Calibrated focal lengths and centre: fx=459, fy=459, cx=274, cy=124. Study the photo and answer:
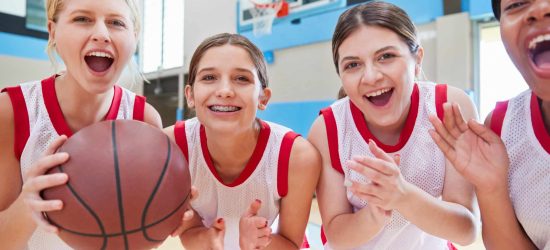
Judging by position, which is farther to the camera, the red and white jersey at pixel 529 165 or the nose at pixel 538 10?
the red and white jersey at pixel 529 165

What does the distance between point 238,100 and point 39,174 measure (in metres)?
0.65

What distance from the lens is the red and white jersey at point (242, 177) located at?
166 cm

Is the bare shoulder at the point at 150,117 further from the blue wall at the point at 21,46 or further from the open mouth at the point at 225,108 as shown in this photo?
the blue wall at the point at 21,46

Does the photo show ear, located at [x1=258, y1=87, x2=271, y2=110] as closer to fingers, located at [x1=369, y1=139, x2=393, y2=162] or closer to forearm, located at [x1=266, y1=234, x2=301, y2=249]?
forearm, located at [x1=266, y1=234, x2=301, y2=249]

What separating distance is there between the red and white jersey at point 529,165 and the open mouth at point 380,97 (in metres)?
0.34

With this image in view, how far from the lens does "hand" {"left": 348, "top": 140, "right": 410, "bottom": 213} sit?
119 cm

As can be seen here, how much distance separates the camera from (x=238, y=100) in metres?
1.57

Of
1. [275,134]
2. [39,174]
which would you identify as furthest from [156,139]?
[275,134]

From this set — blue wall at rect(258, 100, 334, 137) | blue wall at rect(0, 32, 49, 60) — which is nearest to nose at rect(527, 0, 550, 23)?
blue wall at rect(258, 100, 334, 137)

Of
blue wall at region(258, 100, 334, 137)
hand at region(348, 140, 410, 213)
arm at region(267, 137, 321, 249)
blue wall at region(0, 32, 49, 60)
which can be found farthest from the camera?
blue wall at region(0, 32, 49, 60)

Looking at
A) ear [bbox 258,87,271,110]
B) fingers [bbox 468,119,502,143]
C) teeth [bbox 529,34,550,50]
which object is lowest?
fingers [bbox 468,119,502,143]

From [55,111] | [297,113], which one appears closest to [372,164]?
[55,111]

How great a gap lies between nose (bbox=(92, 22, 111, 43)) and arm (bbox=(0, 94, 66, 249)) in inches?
14.7

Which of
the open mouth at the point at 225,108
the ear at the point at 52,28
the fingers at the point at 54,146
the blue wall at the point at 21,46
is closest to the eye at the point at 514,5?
the open mouth at the point at 225,108
